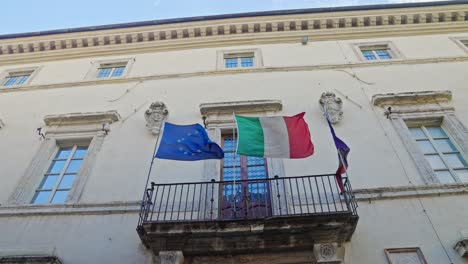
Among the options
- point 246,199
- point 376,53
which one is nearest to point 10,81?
point 246,199

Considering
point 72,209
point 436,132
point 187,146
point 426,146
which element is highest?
point 436,132

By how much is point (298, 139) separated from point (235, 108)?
240cm

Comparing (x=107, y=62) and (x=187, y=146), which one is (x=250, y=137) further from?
(x=107, y=62)

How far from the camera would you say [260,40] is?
442 inches

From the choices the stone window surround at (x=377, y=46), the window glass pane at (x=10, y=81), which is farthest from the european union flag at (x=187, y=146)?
the window glass pane at (x=10, y=81)

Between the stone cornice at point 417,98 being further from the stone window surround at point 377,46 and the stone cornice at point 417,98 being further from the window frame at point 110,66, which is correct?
the window frame at point 110,66

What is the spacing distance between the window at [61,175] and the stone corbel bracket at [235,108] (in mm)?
2994

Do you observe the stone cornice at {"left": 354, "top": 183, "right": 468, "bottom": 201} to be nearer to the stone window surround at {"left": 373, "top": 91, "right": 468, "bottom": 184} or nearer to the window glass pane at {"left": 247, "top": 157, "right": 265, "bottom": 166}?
the stone window surround at {"left": 373, "top": 91, "right": 468, "bottom": 184}

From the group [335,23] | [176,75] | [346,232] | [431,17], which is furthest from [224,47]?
[346,232]

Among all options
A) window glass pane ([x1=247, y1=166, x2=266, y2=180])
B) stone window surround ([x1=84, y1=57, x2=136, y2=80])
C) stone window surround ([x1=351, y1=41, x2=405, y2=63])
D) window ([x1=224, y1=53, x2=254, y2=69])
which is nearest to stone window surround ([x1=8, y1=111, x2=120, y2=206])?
stone window surround ([x1=84, y1=57, x2=136, y2=80])

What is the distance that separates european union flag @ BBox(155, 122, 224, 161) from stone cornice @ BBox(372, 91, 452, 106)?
445 centimetres

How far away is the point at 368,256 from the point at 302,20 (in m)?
8.20

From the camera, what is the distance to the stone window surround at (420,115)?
7031 millimetres

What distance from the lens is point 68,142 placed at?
8.05 m
